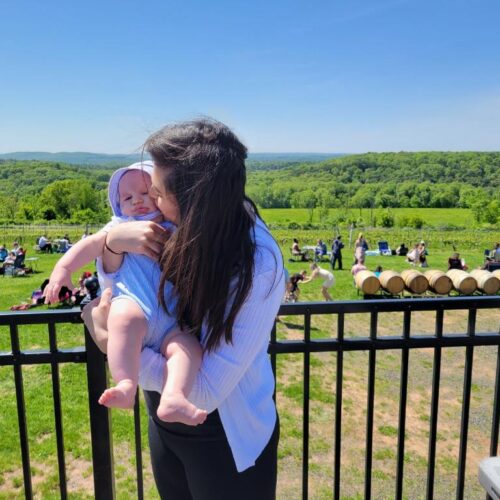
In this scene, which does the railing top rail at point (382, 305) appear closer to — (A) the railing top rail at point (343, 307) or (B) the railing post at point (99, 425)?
(A) the railing top rail at point (343, 307)

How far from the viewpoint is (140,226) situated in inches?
48.1

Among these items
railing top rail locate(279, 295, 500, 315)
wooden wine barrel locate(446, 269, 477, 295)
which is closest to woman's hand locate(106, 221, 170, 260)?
railing top rail locate(279, 295, 500, 315)

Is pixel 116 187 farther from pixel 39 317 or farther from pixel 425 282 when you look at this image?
pixel 425 282

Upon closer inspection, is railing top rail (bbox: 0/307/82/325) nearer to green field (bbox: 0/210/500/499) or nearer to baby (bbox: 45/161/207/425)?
baby (bbox: 45/161/207/425)

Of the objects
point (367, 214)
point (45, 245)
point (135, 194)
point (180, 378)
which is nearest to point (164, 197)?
point (135, 194)

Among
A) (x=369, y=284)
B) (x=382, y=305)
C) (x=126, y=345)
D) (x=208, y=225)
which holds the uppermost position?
(x=208, y=225)

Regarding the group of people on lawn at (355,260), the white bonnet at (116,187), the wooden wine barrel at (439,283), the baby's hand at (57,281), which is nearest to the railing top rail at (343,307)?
the baby's hand at (57,281)

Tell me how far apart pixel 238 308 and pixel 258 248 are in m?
0.16

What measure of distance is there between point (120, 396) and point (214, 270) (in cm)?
37

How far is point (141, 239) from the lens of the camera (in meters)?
1.19

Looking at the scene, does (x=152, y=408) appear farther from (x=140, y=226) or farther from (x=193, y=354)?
(x=140, y=226)

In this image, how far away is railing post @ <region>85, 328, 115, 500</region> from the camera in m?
1.77

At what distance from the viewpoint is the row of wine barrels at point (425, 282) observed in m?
14.1

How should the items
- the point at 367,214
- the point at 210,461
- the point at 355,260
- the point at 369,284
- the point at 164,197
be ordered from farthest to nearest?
the point at 367,214
the point at 355,260
the point at 369,284
the point at 210,461
the point at 164,197
